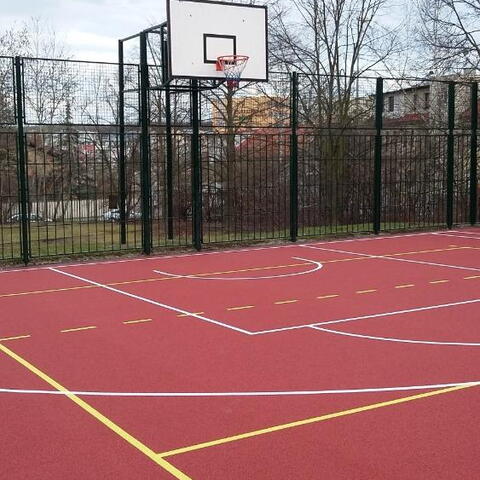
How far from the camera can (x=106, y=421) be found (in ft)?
14.0

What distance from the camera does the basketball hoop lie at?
12727mm

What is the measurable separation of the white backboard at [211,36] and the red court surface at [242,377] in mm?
4573

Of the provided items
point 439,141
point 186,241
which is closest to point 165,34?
point 186,241

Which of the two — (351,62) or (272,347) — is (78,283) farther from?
(351,62)

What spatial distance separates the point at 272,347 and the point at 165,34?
352 inches

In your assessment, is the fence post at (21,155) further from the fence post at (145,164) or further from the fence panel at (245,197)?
the fence panel at (245,197)

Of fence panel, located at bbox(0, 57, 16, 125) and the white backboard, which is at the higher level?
the white backboard

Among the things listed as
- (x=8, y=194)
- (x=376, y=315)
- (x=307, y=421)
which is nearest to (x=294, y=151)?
(x=8, y=194)

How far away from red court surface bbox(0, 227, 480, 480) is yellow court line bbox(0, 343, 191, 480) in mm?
12

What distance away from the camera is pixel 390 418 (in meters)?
4.23

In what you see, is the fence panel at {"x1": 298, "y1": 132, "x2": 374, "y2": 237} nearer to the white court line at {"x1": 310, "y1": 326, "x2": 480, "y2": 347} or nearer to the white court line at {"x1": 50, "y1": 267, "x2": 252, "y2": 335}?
the white court line at {"x1": 50, "y1": 267, "x2": 252, "y2": 335}

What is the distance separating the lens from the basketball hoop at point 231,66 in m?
12.7

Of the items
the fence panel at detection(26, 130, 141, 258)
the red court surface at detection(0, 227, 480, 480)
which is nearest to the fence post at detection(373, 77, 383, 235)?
the fence panel at detection(26, 130, 141, 258)

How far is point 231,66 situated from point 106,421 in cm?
967
